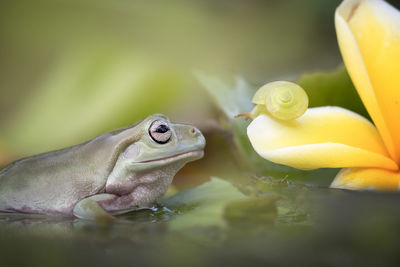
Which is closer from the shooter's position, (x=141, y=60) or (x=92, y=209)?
(x=92, y=209)

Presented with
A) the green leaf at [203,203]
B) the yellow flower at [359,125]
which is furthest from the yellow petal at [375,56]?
the green leaf at [203,203]

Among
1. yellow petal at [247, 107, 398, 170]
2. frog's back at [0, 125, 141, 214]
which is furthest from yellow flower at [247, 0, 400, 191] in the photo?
frog's back at [0, 125, 141, 214]

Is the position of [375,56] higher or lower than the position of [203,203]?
higher

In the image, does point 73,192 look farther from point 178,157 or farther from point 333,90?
point 333,90

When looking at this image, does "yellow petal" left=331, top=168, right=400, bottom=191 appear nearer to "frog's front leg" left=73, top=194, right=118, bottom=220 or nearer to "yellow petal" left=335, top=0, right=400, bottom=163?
"yellow petal" left=335, top=0, right=400, bottom=163

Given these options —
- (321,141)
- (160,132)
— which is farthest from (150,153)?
(321,141)

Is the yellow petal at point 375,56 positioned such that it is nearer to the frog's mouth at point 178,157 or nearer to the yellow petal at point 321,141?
the yellow petal at point 321,141
